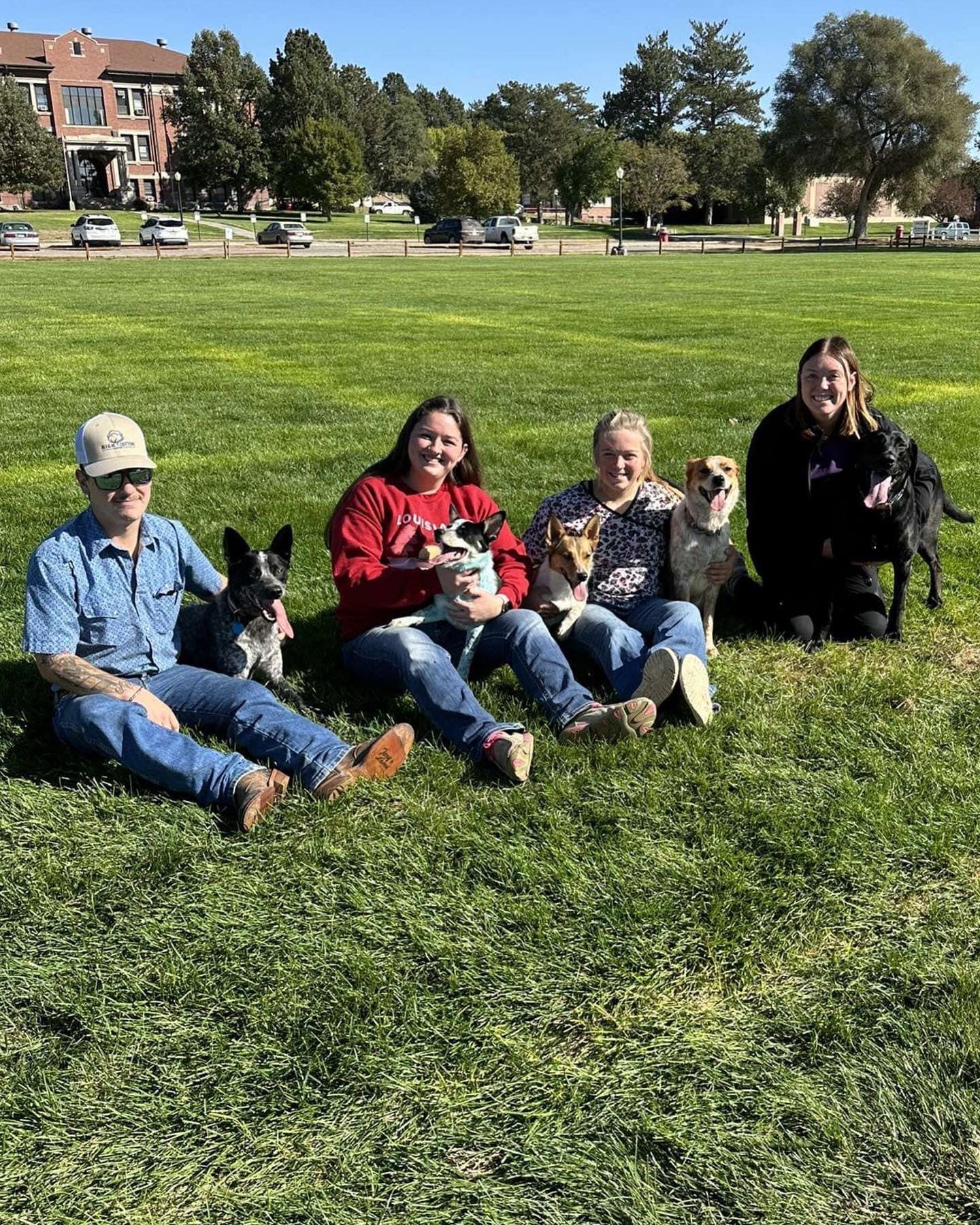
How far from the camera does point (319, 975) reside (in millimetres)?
2904

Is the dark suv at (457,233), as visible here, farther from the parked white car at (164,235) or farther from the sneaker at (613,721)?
the sneaker at (613,721)

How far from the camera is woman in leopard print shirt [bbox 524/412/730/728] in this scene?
14.2ft

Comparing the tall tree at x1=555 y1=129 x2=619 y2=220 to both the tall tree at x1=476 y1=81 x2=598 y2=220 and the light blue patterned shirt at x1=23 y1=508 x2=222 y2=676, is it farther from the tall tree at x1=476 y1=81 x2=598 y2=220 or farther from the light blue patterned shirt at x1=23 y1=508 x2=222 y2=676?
the light blue patterned shirt at x1=23 y1=508 x2=222 y2=676

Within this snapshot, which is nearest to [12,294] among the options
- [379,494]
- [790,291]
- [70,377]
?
[70,377]

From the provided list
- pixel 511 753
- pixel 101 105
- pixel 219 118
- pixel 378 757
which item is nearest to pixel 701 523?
pixel 511 753

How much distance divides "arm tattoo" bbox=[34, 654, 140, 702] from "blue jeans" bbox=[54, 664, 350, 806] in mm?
31

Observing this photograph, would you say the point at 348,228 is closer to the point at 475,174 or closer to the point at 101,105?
the point at 475,174

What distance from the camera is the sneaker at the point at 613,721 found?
4090 millimetres

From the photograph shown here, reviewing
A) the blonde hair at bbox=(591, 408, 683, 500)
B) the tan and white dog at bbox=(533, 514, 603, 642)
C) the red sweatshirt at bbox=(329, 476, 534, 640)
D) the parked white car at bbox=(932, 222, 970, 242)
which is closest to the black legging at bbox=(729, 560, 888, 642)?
the blonde hair at bbox=(591, 408, 683, 500)

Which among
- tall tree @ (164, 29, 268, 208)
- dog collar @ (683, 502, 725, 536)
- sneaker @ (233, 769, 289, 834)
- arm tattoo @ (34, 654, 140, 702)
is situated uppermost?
tall tree @ (164, 29, 268, 208)

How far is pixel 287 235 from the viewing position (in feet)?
165

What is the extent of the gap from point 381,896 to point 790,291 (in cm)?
2805

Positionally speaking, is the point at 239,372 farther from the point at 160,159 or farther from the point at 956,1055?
the point at 160,159

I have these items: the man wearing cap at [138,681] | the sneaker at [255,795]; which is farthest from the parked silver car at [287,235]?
the sneaker at [255,795]
